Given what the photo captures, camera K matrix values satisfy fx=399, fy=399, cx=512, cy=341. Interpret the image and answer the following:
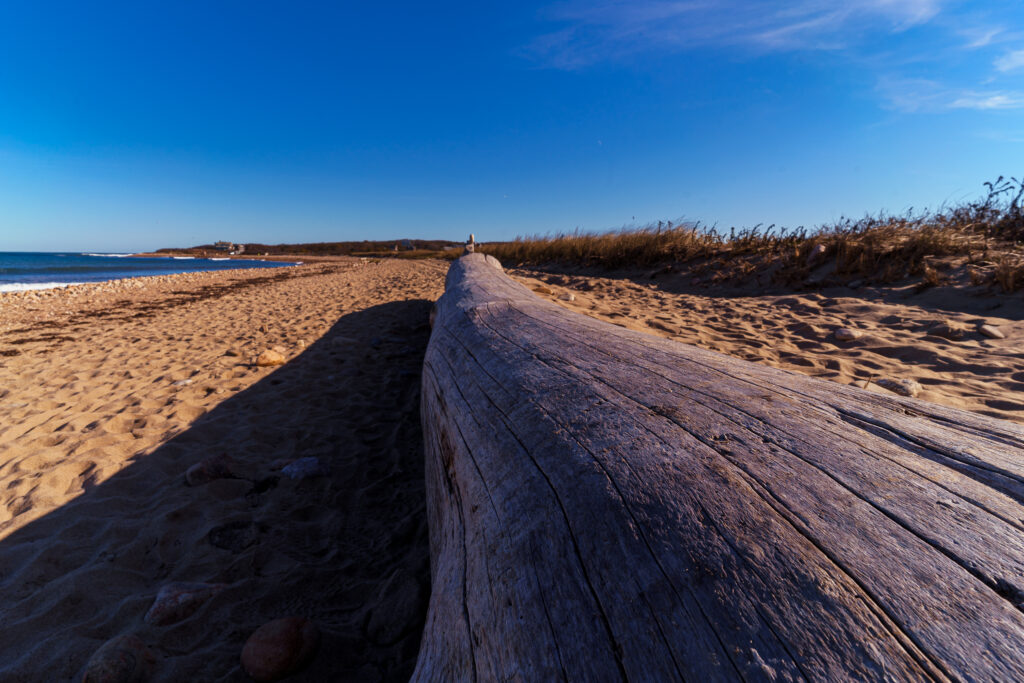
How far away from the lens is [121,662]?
4.33 ft

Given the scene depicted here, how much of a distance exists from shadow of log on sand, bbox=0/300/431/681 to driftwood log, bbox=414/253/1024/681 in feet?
2.30

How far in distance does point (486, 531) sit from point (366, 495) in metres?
1.63

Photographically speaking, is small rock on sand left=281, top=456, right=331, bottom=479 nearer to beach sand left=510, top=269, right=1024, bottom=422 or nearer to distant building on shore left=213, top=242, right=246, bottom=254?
beach sand left=510, top=269, right=1024, bottom=422

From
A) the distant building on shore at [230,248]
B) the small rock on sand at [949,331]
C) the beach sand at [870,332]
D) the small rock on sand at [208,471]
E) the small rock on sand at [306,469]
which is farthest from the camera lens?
the distant building on shore at [230,248]

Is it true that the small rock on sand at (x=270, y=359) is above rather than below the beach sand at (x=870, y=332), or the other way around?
below

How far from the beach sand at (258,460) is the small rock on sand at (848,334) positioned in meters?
0.08

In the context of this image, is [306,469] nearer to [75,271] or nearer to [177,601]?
[177,601]

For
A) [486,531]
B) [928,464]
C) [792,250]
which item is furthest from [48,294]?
[792,250]

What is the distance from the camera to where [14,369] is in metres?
4.64

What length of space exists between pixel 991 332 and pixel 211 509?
638cm

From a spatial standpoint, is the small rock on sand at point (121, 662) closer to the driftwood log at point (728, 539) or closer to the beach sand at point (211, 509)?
the beach sand at point (211, 509)

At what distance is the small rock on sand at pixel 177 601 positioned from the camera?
154cm

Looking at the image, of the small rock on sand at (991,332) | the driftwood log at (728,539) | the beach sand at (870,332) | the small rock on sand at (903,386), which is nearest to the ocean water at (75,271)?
the beach sand at (870,332)

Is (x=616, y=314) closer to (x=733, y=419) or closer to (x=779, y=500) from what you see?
(x=733, y=419)
